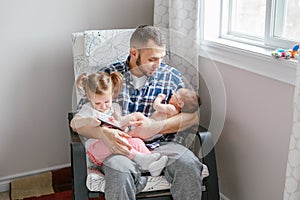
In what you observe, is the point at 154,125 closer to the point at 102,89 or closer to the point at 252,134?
the point at 102,89

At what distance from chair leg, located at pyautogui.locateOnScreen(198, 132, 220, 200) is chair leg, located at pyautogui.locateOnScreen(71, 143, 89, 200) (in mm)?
567

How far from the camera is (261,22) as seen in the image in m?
2.37

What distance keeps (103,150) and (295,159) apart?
2.66 ft

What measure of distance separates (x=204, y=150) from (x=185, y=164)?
0.17m

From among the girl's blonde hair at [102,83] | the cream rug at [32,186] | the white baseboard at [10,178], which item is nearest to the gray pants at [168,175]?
the girl's blonde hair at [102,83]

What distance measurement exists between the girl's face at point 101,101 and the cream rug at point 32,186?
109cm

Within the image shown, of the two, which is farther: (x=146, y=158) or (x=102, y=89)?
(x=146, y=158)

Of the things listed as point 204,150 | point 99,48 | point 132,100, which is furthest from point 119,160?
point 99,48

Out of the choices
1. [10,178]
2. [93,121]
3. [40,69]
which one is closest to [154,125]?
[93,121]

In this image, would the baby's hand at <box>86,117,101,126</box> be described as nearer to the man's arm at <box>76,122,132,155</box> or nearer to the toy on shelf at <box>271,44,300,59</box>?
the man's arm at <box>76,122,132,155</box>

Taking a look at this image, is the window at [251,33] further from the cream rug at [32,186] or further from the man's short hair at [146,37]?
the cream rug at [32,186]

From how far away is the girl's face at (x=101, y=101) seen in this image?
1840mm

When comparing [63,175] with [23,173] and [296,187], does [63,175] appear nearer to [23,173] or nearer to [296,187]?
[23,173]

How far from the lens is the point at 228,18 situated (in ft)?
8.43
